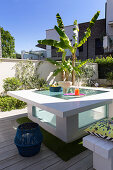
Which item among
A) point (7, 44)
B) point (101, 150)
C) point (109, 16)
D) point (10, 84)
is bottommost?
point (101, 150)

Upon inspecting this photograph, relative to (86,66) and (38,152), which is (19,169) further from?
(86,66)

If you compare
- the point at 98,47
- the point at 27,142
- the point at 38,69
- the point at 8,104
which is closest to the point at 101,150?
the point at 27,142

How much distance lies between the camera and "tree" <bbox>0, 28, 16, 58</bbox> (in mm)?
18703

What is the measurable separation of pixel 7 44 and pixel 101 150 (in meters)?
20.2

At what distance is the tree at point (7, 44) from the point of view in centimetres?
1870

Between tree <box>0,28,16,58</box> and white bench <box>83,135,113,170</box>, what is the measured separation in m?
19.4

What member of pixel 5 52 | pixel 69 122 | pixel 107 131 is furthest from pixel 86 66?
pixel 5 52

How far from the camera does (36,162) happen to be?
6.43ft

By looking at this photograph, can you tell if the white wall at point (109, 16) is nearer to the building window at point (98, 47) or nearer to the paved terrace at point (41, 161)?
the building window at point (98, 47)

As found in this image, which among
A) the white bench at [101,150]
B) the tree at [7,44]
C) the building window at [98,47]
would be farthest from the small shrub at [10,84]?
the tree at [7,44]

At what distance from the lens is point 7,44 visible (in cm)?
1909

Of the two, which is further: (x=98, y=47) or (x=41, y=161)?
(x=98, y=47)

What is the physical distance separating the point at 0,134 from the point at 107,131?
7.39 ft

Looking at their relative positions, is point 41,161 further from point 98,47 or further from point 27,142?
point 98,47
